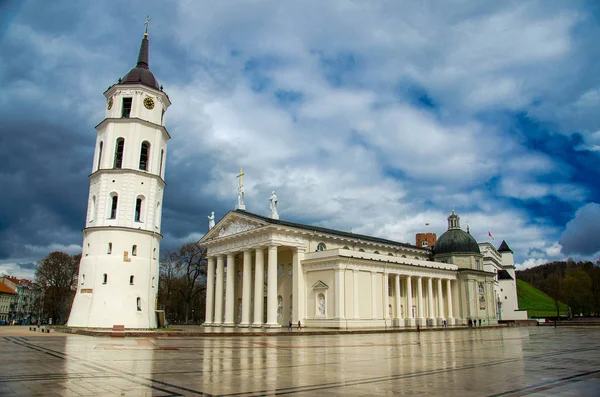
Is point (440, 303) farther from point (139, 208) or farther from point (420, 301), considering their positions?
point (139, 208)

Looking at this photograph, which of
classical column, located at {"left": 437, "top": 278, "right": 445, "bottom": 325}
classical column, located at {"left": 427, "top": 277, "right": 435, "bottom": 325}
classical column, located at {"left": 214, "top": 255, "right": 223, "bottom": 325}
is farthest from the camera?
classical column, located at {"left": 437, "top": 278, "right": 445, "bottom": 325}

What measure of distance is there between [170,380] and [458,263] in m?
64.9

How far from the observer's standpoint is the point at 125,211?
41469 millimetres

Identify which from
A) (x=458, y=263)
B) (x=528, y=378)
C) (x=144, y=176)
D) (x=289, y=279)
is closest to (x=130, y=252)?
(x=144, y=176)

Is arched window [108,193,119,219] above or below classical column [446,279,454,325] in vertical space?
above

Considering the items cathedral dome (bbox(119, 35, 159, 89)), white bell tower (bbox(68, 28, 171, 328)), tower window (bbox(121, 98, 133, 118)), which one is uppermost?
cathedral dome (bbox(119, 35, 159, 89))

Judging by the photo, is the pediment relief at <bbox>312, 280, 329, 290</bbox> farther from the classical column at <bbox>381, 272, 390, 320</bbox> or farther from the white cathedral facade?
the classical column at <bbox>381, 272, 390, 320</bbox>

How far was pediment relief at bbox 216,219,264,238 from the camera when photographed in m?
50.8

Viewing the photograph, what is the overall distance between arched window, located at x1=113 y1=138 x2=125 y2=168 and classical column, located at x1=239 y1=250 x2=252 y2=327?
Answer: 16.6m

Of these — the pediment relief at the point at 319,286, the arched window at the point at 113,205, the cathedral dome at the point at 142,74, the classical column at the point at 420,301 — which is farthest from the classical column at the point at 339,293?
the cathedral dome at the point at 142,74

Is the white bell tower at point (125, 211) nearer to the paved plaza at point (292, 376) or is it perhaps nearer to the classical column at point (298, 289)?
the classical column at point (298, 289)

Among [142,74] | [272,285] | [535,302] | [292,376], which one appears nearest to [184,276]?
[272,285]

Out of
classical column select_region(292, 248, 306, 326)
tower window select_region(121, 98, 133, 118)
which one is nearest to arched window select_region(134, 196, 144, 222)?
tower window select_region(121, 98, 133, 118)

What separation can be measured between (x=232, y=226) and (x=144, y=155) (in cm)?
1445
